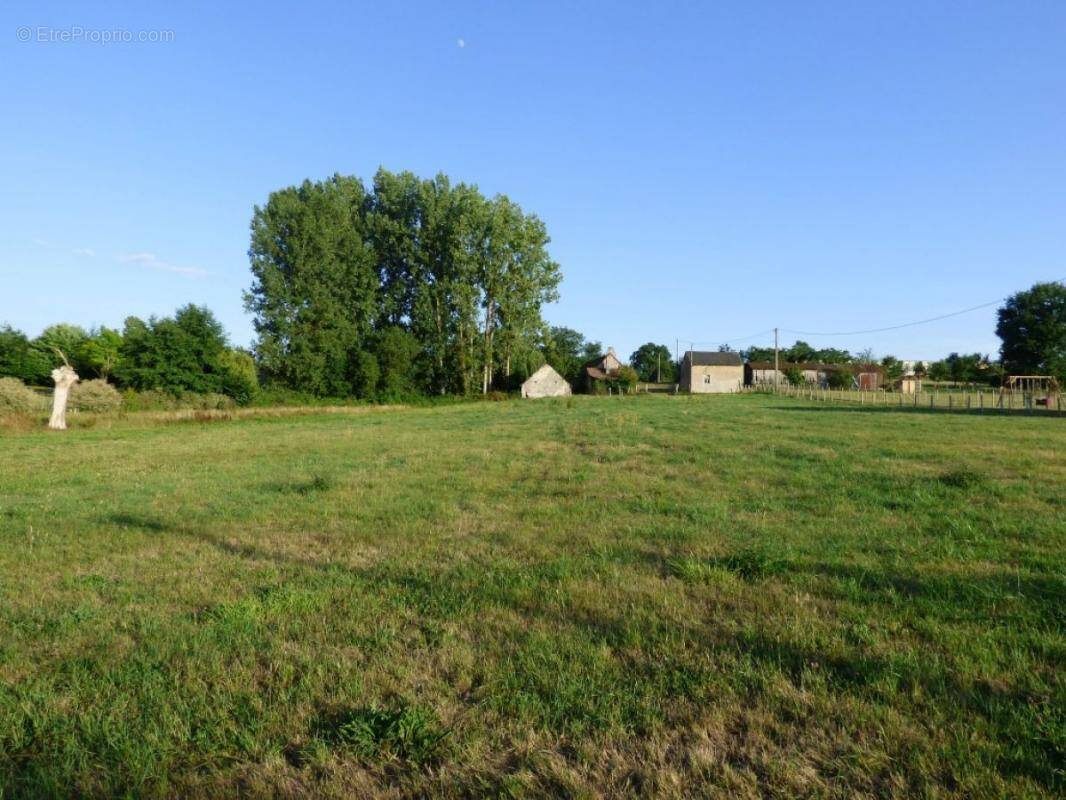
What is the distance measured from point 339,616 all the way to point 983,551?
A: 249 inches

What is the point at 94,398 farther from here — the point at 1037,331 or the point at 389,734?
the point at 1037,331

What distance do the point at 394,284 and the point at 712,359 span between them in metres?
51.0

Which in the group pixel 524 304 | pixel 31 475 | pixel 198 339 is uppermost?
pixel 524 304

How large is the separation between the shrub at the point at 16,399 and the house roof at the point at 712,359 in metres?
75.7

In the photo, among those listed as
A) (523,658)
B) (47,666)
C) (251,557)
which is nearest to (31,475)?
(251,557)

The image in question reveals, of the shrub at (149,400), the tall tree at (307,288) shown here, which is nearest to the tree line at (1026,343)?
the tall tree at (307,288)

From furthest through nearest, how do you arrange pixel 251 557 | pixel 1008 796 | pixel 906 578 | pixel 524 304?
pixel 524 304 < pixel 251 557 < pixel 906 578 < pixel 1008 796

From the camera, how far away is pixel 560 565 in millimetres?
5941

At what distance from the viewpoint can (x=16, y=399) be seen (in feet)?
99.4

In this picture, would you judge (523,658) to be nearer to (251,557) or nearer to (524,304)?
(251,557)

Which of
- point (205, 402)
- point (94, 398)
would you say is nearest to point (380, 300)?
point (205, 402)

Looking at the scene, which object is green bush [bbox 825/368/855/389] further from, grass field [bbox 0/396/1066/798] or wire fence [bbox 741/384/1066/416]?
grass field [bbox 0/396/1066/798]

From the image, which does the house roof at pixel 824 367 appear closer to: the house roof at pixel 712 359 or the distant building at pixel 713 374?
the house roof at pixel 712 359

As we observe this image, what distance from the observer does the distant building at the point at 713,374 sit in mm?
87000
